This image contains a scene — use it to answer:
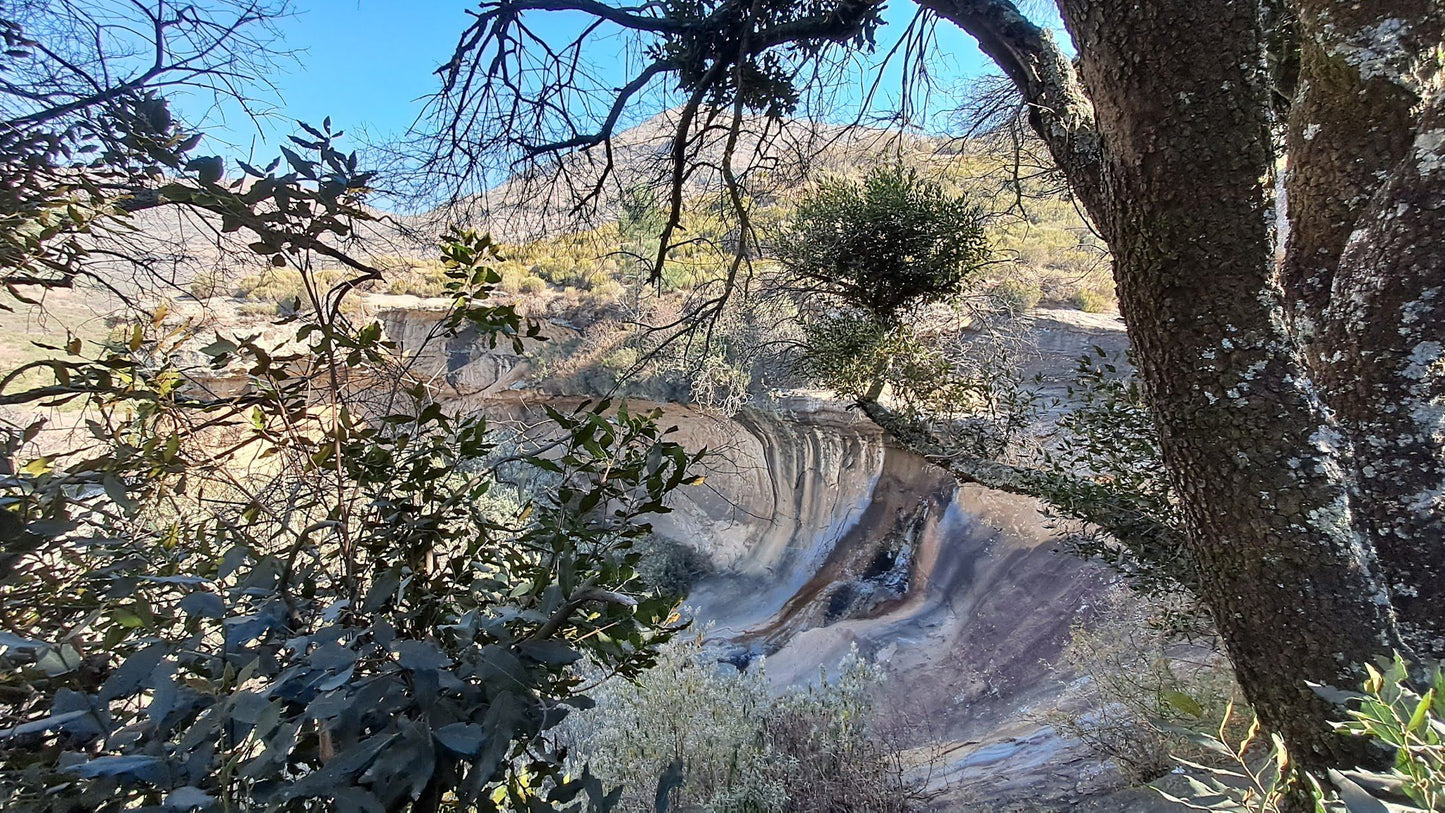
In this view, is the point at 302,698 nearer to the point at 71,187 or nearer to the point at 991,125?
the point at 71,187

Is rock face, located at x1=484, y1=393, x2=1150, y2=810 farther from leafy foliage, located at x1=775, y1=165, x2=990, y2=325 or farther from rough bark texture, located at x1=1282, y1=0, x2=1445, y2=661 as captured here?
rough bark texture, located at x1=1282, y1=0, x2=1445, y2=661

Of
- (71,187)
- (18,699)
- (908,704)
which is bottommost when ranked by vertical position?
(908,704)

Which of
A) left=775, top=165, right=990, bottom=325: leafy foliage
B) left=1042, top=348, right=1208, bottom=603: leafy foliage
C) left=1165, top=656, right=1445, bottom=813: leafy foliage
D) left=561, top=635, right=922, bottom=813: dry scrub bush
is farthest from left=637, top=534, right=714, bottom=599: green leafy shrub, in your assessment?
left=1165, top=656, right=1445, bottom=813: leafy foliage

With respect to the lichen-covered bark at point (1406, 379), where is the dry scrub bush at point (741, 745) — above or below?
below

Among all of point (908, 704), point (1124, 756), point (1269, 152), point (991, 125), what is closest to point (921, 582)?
point (908, 704)

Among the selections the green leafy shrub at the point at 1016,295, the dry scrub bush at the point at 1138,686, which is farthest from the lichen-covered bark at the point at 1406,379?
the green leafy shrub at the point at 1016,295

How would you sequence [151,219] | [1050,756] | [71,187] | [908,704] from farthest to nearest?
[908,704], [1050,756], [151,219], [71,187]

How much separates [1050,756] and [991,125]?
3066 millimetres

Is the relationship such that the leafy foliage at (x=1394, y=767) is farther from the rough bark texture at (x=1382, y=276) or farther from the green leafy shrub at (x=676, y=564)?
the green leafy shrub at (x=676, y=564)

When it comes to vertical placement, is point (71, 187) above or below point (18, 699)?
above

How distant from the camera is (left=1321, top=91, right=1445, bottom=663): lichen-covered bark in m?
1.06

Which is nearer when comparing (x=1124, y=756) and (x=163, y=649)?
(x=163, y=649)

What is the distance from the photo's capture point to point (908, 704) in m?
4.93

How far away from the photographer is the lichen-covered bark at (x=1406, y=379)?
3.48 ft
